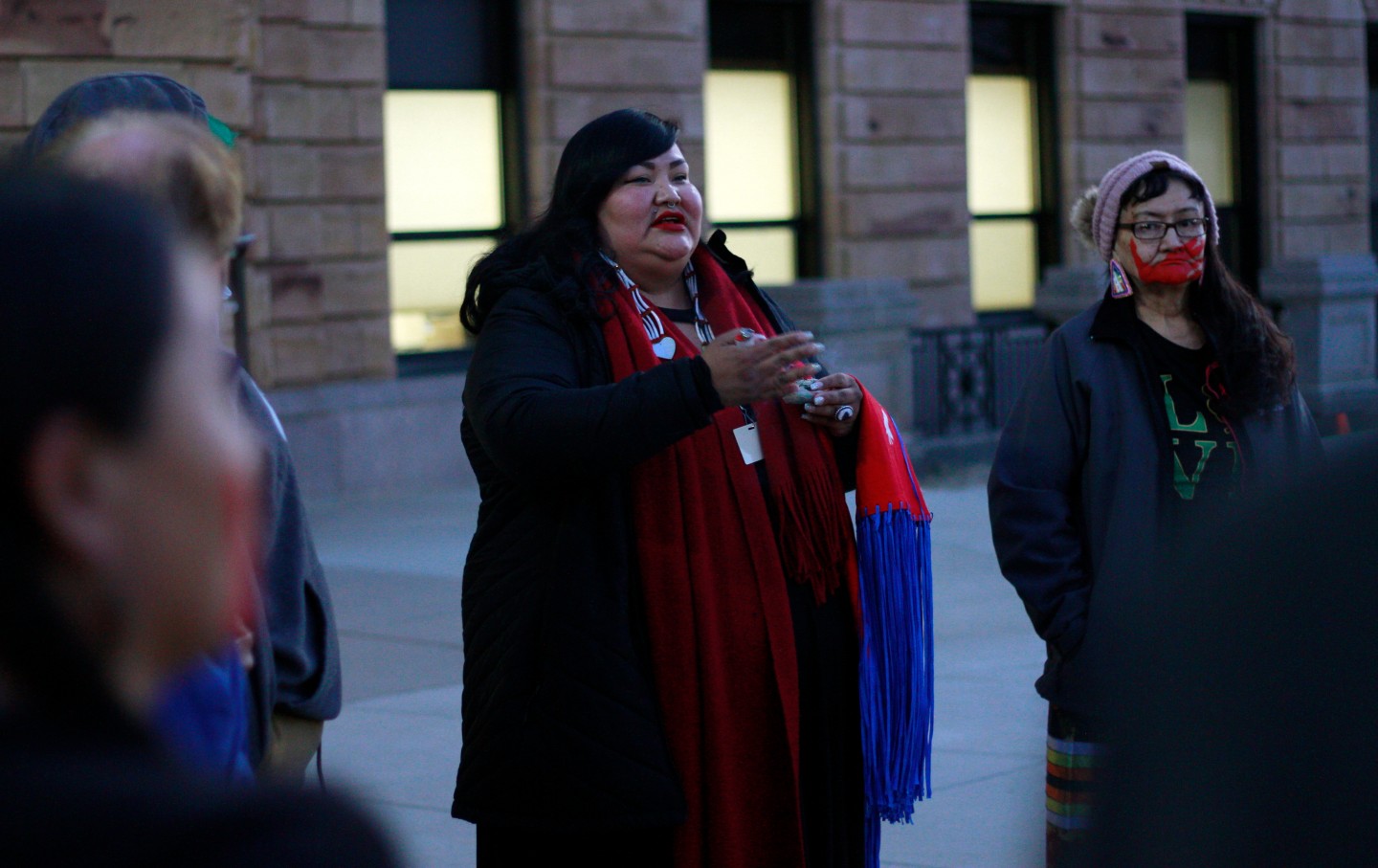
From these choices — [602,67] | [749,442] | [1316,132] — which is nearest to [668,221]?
[749,442]

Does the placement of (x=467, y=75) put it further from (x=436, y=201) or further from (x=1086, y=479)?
(x=1086, y=479)

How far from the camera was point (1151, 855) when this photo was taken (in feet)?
3.16

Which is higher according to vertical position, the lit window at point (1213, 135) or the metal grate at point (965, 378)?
the lit window at point (1213, 135)

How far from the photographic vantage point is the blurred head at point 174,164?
6.96 feet

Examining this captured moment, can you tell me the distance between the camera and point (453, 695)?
22.3 ft

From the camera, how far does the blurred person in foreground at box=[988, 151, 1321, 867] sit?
3742 mm

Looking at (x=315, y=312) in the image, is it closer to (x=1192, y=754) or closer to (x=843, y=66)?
(x=843, y=66)

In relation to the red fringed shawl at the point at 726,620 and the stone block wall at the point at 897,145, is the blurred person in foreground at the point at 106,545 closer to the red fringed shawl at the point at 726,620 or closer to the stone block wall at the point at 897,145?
the red fringed shawl at the point at 726,620

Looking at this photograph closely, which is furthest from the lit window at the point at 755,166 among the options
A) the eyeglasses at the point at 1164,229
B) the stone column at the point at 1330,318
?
the eyeglasses at the point at 1164,229

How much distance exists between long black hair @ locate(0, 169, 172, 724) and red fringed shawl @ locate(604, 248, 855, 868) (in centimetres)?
229

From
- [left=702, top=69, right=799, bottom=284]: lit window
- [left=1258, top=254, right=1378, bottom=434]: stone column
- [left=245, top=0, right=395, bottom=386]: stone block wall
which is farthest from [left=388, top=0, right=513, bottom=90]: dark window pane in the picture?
[left=1258, top=254, right=1378, bottom=434]: stone column

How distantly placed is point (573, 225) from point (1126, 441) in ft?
→ 4.04

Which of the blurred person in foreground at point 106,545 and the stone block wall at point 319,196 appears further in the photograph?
the stone block wall at point 319,196

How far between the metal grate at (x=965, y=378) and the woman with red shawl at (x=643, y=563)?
38.8ft
